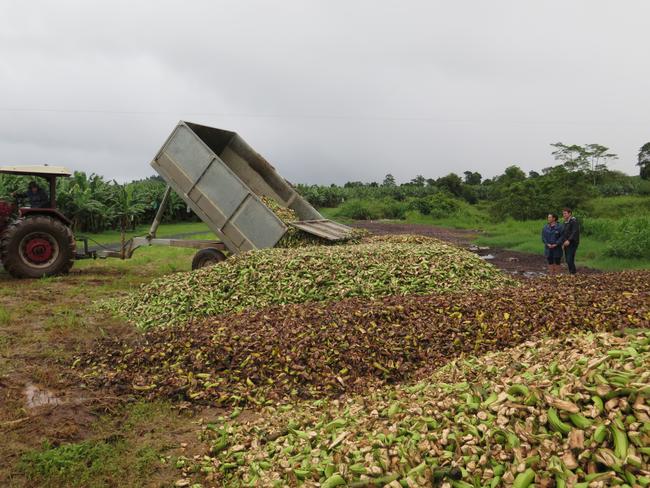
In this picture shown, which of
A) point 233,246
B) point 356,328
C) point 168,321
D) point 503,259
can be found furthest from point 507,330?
point 503,259

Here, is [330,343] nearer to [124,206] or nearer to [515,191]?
[124,206]

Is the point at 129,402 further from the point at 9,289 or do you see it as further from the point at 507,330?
the point at 9,289

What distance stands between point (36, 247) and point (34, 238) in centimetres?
21

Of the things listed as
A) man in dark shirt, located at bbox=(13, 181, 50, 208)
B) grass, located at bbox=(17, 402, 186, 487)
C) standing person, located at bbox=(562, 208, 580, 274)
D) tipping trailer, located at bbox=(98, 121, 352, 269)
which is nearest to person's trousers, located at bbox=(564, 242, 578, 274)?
standing person, located at bbox=(562, 208, 580, 274)

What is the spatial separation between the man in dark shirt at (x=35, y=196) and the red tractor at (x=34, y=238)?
28 mm

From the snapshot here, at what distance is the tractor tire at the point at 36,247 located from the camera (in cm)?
995

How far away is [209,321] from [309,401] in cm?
232

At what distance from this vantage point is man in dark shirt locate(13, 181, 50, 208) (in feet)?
34.9

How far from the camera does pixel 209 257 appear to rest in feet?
33.7

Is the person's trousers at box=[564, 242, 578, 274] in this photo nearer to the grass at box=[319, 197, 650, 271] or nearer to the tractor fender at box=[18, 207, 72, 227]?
the grass at box=[319, 197, 650, 271]

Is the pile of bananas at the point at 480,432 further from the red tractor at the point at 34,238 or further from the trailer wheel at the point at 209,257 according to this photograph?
the red tractor at the point at 34,238

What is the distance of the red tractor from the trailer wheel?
271cm

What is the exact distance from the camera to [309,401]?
15.1 ft

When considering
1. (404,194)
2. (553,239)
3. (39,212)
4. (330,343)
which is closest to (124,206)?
(39,212)
